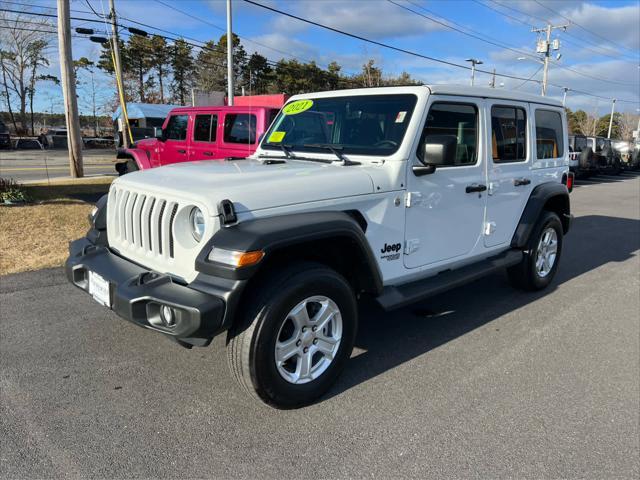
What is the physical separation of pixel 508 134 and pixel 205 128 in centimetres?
667

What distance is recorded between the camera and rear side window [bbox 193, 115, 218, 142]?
9500mm

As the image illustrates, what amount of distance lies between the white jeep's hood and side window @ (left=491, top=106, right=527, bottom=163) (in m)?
1.68

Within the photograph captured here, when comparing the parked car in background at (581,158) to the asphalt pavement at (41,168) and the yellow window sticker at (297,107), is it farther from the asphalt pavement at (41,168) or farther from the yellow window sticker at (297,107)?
the asphalt pavement at (41,168)

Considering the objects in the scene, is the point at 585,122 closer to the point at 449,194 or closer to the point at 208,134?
the point at 208,134

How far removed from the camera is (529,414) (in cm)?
296

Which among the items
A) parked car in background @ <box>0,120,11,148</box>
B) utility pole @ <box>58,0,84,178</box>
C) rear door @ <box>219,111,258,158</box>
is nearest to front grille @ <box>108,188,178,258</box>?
rear door @ <box>219,111,258,158</box>

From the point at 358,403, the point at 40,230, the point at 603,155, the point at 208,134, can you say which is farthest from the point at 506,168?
the point at 603,155

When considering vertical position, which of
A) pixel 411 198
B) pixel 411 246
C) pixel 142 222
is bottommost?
pixel 411 246

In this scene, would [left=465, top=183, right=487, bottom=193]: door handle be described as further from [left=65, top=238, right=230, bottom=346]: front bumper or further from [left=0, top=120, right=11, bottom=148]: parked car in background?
[left=0, top=120, right=11, bottom=148]: parked car in background

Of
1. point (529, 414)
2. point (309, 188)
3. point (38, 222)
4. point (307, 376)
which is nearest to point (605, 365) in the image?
point (529, 414)

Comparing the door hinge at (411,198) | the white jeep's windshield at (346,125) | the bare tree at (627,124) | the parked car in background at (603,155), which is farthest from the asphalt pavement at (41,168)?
the bare tree at (627,124)

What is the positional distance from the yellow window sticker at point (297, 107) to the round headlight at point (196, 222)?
6.04 feet

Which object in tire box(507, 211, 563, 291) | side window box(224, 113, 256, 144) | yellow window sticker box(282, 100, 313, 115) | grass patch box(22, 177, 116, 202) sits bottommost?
tire box(507, 211, 563, 291)

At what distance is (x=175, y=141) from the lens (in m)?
10.4
